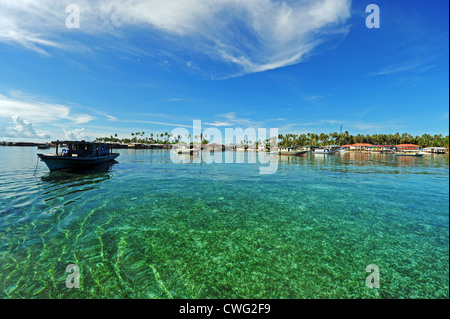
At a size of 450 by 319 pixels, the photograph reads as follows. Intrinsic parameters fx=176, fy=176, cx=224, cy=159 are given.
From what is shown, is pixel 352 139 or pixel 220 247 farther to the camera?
pixel 352 139

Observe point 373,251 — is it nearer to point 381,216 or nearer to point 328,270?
point 328,270

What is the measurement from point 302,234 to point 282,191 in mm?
8270

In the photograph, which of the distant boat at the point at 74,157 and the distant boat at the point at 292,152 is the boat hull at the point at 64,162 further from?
the distant boat at the point at 292,152

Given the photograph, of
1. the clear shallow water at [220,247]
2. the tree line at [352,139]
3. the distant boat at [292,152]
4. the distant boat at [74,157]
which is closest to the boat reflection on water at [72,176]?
the distant boat at [74,157]

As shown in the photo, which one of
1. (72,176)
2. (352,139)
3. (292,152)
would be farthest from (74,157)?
(352,139)

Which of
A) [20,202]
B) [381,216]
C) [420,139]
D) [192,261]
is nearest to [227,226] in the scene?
[192,261]

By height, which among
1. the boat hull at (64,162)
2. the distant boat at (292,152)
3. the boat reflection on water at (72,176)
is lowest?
the boat reflection on water at (72,176)

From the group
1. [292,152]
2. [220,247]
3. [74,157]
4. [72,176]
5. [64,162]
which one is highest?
[292,152]

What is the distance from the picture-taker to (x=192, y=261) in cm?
586

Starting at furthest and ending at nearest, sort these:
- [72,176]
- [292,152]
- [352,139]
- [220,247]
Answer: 1. [352,139]
2. [292,152]
3. [72,176]
4. [220,247]

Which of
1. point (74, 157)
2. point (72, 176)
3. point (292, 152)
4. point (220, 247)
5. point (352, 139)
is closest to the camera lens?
point (220, 247)

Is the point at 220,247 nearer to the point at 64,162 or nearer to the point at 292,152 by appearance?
the point at 64,162

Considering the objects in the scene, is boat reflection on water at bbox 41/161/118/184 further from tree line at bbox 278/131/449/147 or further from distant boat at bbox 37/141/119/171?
tree line at bbox 278/131/449/147

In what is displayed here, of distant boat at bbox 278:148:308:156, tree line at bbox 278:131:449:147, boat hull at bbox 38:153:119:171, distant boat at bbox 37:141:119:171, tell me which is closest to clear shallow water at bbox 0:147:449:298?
boat hull at bbox 38:153:119:171
